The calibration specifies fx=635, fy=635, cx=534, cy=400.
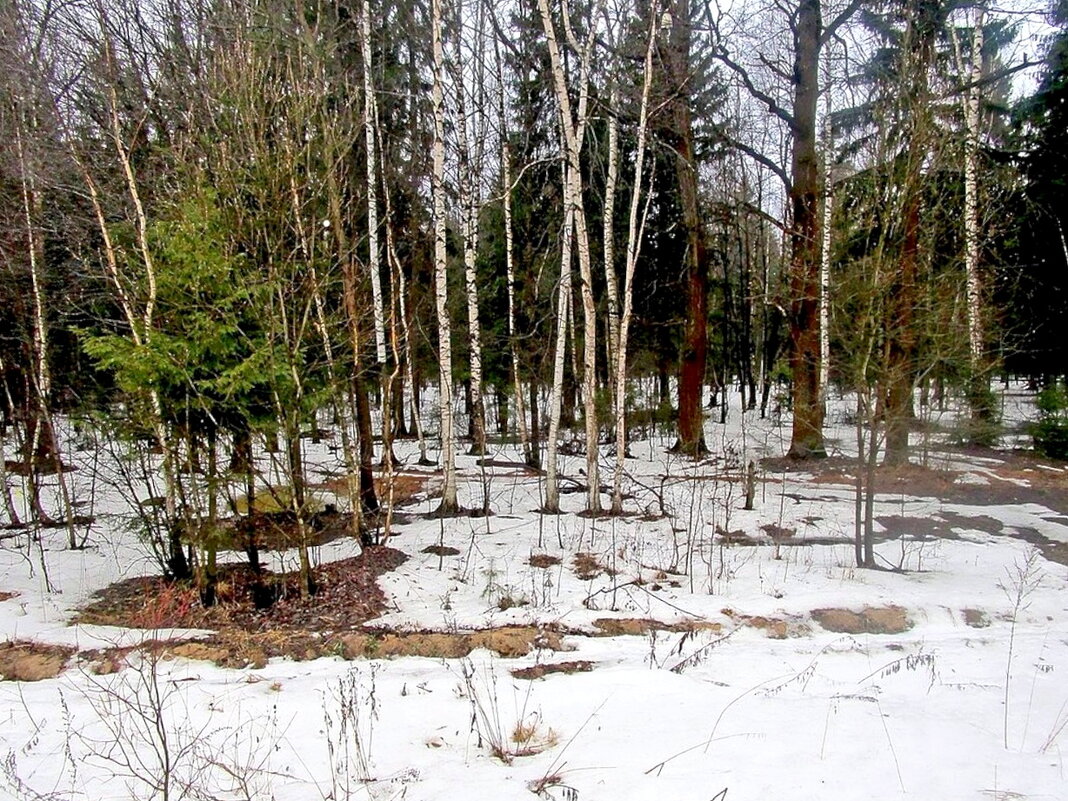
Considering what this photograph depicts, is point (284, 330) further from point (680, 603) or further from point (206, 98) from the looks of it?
point (680, 603)

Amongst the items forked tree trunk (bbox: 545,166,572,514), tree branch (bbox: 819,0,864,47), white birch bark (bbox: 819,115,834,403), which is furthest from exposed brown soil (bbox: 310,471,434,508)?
tree branch (bbox: 819,0,864,47)

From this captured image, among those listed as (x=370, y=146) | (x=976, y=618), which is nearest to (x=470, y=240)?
(x=370, y=146)

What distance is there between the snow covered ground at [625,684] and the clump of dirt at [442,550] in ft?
0.26

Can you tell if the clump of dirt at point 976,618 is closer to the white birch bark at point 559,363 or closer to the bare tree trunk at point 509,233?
the white birch bark at point 559,363

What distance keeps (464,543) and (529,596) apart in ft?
6.34

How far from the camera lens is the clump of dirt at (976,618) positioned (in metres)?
5.62

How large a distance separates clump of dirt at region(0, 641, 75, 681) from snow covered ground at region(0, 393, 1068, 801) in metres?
0.13

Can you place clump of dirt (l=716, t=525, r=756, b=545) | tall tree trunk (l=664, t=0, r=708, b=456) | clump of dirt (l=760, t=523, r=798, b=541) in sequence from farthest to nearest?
tall tree trunk (l=664, t=0, r=708, b=456) < clump of dirt (l=760, t=523, r=798, b=541) < clump of dirt (l=716, t=525, r=756, b=545)

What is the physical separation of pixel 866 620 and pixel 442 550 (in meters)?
4.50

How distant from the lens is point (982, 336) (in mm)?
11562

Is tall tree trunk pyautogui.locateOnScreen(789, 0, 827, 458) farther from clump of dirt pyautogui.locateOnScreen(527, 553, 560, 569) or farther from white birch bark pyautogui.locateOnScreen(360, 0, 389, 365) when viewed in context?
white birch bark pyautogui.locateOnScreen(360, 0, 389, 365)

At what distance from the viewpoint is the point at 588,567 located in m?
7.09

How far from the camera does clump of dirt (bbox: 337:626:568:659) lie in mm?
5180

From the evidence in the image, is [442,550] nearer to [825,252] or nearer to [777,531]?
[777,531]
